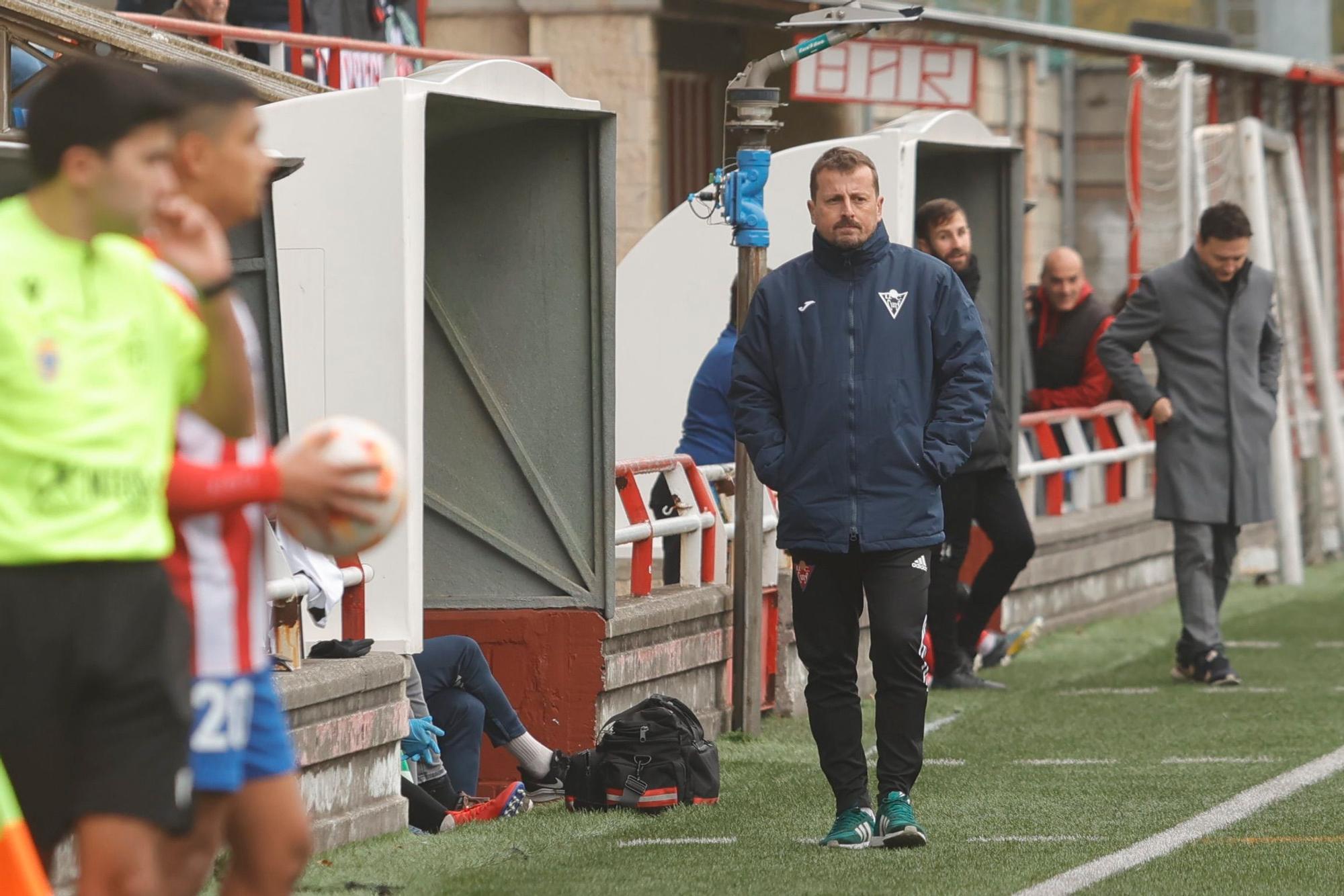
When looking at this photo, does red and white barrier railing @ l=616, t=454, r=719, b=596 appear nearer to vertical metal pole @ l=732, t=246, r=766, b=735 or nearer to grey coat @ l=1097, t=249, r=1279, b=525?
vertical metal pole @ l=732, t=246, r=766, b=735

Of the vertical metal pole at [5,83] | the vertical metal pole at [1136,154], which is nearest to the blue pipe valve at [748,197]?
the vertical metal pole at [5,83]

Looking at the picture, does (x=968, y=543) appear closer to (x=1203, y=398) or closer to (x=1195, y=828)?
(x=1203, y=398)

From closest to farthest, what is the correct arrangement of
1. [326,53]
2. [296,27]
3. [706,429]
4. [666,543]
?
1. [666,543]
2. [706,429]
3. [326,53]
4. [296,27]

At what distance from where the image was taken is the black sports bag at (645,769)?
7.81 m

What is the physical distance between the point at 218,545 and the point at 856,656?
3.26 metres

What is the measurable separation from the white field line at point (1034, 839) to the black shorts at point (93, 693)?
3.65m

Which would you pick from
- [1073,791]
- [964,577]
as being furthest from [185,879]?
[964,577]

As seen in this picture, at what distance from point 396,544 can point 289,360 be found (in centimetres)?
66

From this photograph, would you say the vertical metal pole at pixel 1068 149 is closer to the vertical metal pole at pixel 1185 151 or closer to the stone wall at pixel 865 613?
the vertical metal pole at pixel 1185 151

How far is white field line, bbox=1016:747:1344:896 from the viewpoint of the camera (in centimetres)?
636

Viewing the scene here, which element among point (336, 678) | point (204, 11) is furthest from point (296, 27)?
point (336, 678)

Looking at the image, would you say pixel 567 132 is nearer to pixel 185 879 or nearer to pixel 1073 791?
pixel 1073 791

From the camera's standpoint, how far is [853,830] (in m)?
7.01

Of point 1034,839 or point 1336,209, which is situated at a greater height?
point 1336,209
